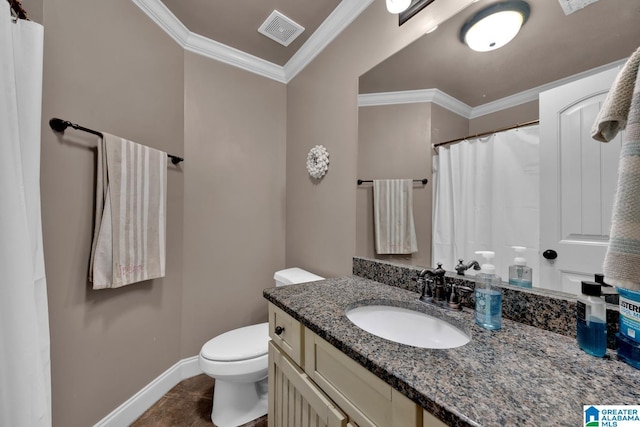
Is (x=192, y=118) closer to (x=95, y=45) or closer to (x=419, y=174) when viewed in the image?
(x=95, y=45)

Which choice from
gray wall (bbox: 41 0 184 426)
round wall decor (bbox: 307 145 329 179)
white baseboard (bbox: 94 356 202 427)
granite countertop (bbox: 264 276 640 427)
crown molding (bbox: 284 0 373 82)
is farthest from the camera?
round wall decor (bbox: 307 145 329 179)

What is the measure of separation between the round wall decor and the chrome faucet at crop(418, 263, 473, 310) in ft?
3.32

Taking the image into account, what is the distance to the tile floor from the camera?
1.43m

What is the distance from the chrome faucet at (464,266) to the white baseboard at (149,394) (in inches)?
75.8

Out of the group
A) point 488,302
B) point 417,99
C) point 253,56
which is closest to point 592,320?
point 488,302

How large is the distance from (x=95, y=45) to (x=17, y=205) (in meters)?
1.03

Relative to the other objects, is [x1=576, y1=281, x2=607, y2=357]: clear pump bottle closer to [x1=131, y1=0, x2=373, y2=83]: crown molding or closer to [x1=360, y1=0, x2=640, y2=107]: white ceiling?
[x1=360, y1=0, x2=640, y2=107]: white ceiling

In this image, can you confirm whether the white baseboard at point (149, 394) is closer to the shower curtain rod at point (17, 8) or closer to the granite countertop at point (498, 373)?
the granite countertop at point (498, 373)

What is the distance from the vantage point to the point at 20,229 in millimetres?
747

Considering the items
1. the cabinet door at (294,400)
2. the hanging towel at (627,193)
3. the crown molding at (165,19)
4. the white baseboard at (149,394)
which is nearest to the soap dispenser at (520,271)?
the hanging towel at (627,193)

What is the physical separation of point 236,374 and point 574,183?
1.67 metres

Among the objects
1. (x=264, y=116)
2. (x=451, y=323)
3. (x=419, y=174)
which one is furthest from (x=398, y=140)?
(x=264, y=116)

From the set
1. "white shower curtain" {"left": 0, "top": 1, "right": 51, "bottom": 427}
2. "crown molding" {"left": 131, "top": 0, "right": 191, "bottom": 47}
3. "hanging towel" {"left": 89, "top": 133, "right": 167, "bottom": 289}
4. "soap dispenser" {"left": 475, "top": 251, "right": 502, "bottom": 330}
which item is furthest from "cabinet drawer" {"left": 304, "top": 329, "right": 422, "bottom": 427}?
"crown molding" {"left": 131, "top": 0, "right": 191, "bottom": 47}

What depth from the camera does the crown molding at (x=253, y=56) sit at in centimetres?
153
